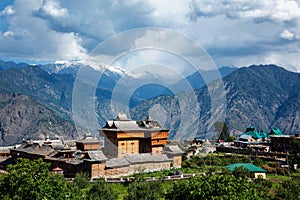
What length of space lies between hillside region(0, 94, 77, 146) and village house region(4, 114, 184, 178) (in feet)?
361

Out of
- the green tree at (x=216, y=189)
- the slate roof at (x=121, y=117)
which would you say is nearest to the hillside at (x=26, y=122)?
the slate roof at (x=121, y=117)

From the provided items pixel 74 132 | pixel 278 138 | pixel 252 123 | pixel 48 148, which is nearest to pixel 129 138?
pixel 48 148

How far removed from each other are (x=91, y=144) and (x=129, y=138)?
455cm

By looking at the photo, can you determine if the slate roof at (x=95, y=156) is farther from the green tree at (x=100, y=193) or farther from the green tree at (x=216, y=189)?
the green tree at (x=216, y=189)

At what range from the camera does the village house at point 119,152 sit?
35.2m

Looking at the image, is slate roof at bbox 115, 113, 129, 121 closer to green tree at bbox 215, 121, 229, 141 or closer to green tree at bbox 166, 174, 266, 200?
green tree at bbox 166, 174, 266, 200

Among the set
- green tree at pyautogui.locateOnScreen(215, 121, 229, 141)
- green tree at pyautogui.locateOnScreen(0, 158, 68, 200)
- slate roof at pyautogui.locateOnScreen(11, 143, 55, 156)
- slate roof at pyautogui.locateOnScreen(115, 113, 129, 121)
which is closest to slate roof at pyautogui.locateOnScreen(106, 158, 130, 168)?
slate roof at pyautogui.locateOnScreen(115, 113, 129, 121)

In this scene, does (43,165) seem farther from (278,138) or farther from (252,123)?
(252,123)

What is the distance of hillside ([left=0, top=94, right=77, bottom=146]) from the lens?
497 ft

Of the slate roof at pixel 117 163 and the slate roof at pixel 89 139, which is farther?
the slate roof at pixel 89 139

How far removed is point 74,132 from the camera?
161 meters

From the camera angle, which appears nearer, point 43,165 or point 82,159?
point 43,165

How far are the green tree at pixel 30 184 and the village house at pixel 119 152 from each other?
16.4m

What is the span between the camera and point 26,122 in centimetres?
16150
